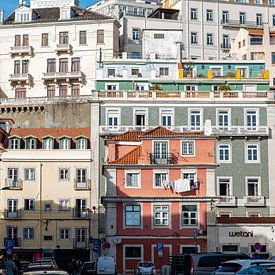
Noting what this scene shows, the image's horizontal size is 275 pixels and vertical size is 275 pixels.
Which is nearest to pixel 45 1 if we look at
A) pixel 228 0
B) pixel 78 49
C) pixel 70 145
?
pixel 78 49

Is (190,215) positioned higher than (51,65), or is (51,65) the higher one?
(51,65)

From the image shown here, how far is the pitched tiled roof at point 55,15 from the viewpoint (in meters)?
92.8

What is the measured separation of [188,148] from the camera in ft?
193

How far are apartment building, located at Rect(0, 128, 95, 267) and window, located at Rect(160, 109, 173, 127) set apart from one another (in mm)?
7292

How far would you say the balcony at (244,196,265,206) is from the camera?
70875 millimetres

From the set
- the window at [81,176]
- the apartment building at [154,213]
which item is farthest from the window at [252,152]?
the apartment building at [154,213]

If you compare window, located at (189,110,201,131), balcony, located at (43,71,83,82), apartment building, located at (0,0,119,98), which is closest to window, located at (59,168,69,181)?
window, located at (189,110,201,131)

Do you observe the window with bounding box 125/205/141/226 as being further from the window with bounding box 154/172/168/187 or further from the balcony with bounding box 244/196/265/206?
the balcony with bounding box 244/196/265/206

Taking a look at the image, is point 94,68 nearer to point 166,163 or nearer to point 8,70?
point 8,70

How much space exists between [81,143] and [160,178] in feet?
62.5

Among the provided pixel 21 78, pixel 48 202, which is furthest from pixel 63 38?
pixel 48 202

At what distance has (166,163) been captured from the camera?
58.5 meters

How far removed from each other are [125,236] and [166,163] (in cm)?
617

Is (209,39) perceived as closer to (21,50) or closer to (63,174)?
(21,50)
